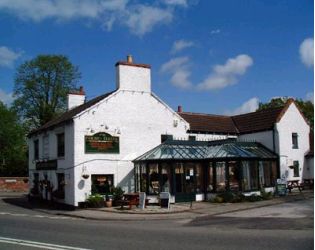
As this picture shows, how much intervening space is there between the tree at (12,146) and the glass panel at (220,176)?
36338 mm

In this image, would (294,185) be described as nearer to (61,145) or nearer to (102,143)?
(102,143)

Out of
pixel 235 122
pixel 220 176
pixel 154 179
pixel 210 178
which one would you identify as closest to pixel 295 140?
pixel 235 122

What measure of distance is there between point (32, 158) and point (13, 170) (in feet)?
78.4

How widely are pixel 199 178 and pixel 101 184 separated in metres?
6.16

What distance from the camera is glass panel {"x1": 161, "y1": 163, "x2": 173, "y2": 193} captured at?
2791 centimetres

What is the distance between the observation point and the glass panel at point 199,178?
29047 mm

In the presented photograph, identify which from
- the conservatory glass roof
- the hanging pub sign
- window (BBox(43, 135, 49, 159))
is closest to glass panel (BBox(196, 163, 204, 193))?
the conservatory glass roof

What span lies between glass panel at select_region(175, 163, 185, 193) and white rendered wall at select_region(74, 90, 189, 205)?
3179mm

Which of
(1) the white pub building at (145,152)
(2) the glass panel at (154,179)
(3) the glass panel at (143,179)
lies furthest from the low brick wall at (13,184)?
(2) the glass panel at (154,179)

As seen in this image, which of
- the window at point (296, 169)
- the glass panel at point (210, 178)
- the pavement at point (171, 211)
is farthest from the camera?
the window at point (296, 169)

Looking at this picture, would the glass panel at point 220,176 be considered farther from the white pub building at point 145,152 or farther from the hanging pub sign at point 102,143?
the hanging pub sign at point 102,143

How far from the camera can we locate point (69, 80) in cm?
6000

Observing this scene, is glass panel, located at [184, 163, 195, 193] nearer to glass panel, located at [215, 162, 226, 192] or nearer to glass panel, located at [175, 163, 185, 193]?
glass panel, located at [175, 163, 185, 193]

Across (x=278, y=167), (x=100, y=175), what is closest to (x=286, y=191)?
(x=278, y=167)
